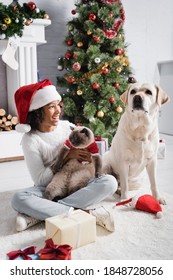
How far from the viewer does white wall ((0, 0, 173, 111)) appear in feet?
12.5

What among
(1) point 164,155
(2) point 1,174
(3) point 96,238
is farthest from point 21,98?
(1) point 164,155

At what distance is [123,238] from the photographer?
5.00 feet

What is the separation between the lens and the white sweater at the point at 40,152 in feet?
5.78

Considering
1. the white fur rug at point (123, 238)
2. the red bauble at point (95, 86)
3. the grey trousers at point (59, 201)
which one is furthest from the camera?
the red bauble at point (95, 86)

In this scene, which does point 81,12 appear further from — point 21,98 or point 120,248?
point 120,248

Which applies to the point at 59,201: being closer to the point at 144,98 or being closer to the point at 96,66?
the point at 144,98

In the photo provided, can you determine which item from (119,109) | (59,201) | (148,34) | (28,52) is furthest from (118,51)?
(59,201)

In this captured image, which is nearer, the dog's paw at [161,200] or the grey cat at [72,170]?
the grey cat at [72,170]

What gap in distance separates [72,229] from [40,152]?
540mm

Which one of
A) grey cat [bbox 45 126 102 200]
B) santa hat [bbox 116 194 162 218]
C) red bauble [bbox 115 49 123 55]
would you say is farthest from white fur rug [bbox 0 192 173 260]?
red bauble [bbox 115 49 123 55]

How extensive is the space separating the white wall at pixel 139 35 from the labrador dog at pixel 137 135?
2.09m

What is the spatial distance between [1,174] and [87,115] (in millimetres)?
1066

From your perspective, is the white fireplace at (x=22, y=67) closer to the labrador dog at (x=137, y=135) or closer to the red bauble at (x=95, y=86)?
the red bauble at (x=95, y=86)

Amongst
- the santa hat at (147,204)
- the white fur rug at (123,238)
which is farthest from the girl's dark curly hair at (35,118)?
the santa hat at (147,204)
